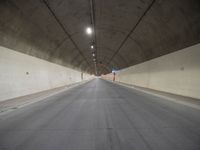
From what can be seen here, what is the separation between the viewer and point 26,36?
1102 centimetres

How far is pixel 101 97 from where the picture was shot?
11789 millimetres

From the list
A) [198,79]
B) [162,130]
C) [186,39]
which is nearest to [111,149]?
[162,130]

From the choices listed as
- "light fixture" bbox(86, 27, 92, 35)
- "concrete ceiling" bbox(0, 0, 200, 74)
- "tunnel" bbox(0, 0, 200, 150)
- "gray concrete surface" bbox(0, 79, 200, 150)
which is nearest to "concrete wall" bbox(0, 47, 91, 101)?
"tunnel" bbox(0, 0, 200, 150)

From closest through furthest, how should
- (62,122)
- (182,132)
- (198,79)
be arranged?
1. (182,132)
2. (62,122)
3. (198,79)

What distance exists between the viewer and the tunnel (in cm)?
409

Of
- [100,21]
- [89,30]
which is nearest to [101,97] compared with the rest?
[100,21]

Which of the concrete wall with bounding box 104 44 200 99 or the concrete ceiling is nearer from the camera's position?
the concrete ceiling

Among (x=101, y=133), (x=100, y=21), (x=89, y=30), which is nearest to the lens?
(x=101, y=133)

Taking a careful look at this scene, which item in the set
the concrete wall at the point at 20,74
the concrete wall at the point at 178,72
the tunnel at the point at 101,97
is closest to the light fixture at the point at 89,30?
the tunnel at the point at 101,97

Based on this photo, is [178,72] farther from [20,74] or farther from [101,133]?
[20,74]

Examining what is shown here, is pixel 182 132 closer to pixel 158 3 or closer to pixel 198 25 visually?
pixel 198 25

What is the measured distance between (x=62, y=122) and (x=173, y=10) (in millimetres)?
8368

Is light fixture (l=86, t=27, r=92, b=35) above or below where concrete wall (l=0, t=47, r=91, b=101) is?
above

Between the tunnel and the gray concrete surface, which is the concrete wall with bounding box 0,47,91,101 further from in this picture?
the gray concrete surface
